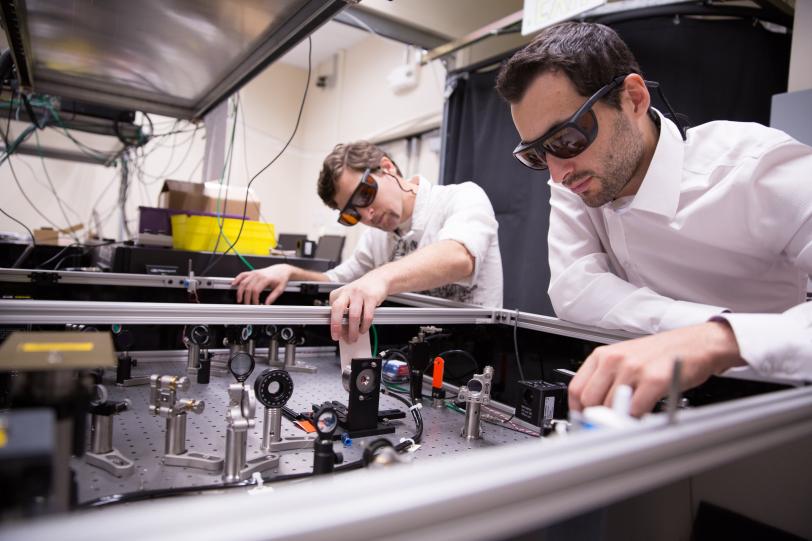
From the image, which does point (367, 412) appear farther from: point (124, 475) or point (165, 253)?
point (165, 253)

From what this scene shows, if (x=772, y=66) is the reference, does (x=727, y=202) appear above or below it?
below

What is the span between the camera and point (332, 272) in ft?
6.38

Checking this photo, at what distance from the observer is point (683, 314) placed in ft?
2.85

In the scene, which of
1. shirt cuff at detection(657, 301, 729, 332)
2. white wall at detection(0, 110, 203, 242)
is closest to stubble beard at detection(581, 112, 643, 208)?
shirt cuff at detection(657, 301, 729, 332)

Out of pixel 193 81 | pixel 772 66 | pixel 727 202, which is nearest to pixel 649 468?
pixel 727 202

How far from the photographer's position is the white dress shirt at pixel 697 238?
91 cm

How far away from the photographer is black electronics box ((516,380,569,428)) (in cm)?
89

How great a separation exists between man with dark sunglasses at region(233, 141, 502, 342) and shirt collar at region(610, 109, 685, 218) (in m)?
0.51

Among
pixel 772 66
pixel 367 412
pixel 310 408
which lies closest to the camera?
pixel 367 412

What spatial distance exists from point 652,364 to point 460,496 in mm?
360

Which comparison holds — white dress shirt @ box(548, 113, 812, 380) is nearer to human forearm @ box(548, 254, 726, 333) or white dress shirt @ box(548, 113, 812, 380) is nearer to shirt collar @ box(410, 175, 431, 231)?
human forearm @ box(548, 254, 726, 333)

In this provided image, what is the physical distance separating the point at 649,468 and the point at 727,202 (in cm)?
81

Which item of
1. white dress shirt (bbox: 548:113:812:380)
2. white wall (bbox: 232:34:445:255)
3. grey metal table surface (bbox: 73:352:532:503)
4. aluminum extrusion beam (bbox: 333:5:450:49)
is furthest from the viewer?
white wall (bbox: 232:34:445:255)

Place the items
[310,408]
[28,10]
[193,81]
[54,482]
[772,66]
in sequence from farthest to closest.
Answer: [772,66] < [193,81] < [28,10] < [310,408] < [54,482]
